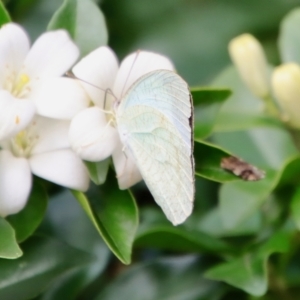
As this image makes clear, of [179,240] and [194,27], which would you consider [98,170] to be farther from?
[194,27]


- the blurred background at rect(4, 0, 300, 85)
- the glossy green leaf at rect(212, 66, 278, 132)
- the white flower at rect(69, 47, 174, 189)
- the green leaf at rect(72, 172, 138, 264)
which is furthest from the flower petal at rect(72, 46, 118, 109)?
the blurred background at rect(4, 0, 300, 85)

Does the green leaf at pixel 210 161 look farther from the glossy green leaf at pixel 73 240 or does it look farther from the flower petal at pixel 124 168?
the glossy green leaf at pixel 73 240

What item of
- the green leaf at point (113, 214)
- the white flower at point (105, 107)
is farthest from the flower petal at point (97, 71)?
the green leaf at point (113, 214)

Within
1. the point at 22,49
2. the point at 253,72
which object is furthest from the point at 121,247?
the point at 253,72

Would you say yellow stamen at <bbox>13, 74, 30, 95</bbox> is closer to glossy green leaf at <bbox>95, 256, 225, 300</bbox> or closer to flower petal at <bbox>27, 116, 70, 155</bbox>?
flower petal at <bbox>27, 116, 70, 155</bbox>

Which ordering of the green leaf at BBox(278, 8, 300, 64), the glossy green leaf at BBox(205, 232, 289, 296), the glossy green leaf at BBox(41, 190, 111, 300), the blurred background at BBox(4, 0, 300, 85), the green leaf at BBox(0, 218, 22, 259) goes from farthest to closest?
the blurred background at BBox(4, 0, 300, 85)
the green leaf at BBox(278, 8, 300, 64)
the glossy green leaf at BBox(41, 190, 111, 300)
the glossy green leaf at BBox(205, 232, 289, 296)
the green leaf at BBox(0, 218, 22, 259)

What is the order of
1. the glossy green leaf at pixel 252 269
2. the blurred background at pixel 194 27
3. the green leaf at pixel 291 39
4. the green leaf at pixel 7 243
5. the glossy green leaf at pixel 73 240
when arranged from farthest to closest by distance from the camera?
the blurred background at pixel 194 27, the green leaf at pixel 291 39, the glossy green leaf at pixel 73 240, the glossy green leaf at pixel 252 269, the green leaf at pixel 7 243

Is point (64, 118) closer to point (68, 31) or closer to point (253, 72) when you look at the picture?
point (68, 31)
